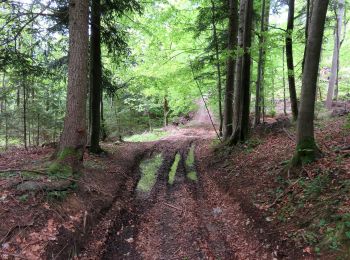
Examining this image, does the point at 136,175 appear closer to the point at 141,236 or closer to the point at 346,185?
the point at 141,236

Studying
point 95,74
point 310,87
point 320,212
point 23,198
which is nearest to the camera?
point 320,212

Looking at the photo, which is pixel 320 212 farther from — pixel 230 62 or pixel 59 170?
pixel 230 62

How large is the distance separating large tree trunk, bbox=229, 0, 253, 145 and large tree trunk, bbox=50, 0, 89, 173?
5.69 metres

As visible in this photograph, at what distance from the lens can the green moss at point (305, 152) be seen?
6355 mm

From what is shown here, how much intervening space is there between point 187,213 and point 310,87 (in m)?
3.99

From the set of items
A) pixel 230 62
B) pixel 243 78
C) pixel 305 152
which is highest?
pixel 230 62

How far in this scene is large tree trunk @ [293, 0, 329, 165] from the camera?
6156mm

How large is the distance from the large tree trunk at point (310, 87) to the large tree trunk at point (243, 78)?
3.83 meters

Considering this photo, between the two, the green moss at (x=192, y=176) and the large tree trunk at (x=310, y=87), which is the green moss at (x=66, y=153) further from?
the large tree trunk at (x=310, y=87)

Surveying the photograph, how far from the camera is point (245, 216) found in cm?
604

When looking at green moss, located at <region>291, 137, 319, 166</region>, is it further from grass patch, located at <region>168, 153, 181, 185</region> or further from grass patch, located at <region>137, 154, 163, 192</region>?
grass patch, located at <region>137, 154, 163, 192</region>

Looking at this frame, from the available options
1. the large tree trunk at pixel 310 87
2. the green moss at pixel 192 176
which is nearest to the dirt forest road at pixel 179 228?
the green moss at pixel 192 176

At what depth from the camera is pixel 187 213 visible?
678 centimetres

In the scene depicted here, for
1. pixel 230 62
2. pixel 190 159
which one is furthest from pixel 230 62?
pixel 190 159
